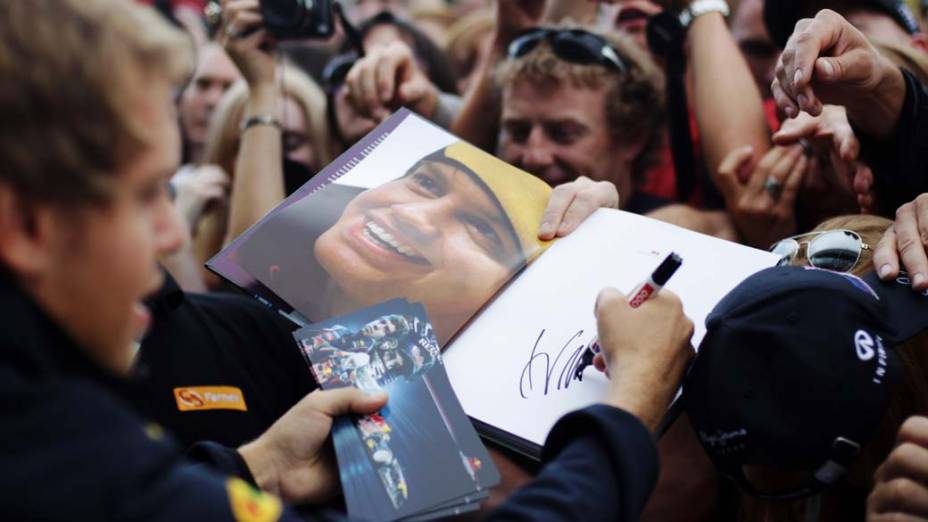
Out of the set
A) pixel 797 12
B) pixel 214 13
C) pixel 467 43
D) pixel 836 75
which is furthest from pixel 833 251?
pixel 467 43

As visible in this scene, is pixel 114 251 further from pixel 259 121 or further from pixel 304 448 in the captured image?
pixel 259 121

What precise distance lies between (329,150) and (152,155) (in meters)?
2.02

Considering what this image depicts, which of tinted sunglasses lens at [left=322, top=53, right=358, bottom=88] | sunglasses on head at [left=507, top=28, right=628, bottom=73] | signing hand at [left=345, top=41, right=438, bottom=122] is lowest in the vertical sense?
tinted sunglasses lens at [left=322, top=53, right=358, bottom=88]

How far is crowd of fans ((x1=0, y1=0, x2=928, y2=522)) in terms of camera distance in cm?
71

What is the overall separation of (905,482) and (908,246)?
390 mm

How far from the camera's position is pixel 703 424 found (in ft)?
3.65

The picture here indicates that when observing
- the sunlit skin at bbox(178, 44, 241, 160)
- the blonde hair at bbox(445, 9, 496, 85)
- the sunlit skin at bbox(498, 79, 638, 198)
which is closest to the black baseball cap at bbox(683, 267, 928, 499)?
the sunlit skin at bbox(498, 79, 638, 198)

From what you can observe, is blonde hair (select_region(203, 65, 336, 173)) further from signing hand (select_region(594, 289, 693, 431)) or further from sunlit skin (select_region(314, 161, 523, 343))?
signing hand (select_region(594, 289, 693, 431))

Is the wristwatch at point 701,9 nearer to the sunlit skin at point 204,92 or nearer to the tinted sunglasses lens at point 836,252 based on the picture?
the tinted sunglasses lens at point 836,252

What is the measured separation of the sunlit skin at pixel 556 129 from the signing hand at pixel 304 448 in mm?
1248

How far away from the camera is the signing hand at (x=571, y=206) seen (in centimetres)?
142

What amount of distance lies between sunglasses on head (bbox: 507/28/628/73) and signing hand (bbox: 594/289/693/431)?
49.0 inches

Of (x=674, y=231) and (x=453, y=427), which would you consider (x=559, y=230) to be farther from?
(x=453, y=427)

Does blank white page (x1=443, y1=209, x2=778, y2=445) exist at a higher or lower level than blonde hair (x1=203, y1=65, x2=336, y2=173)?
higher
